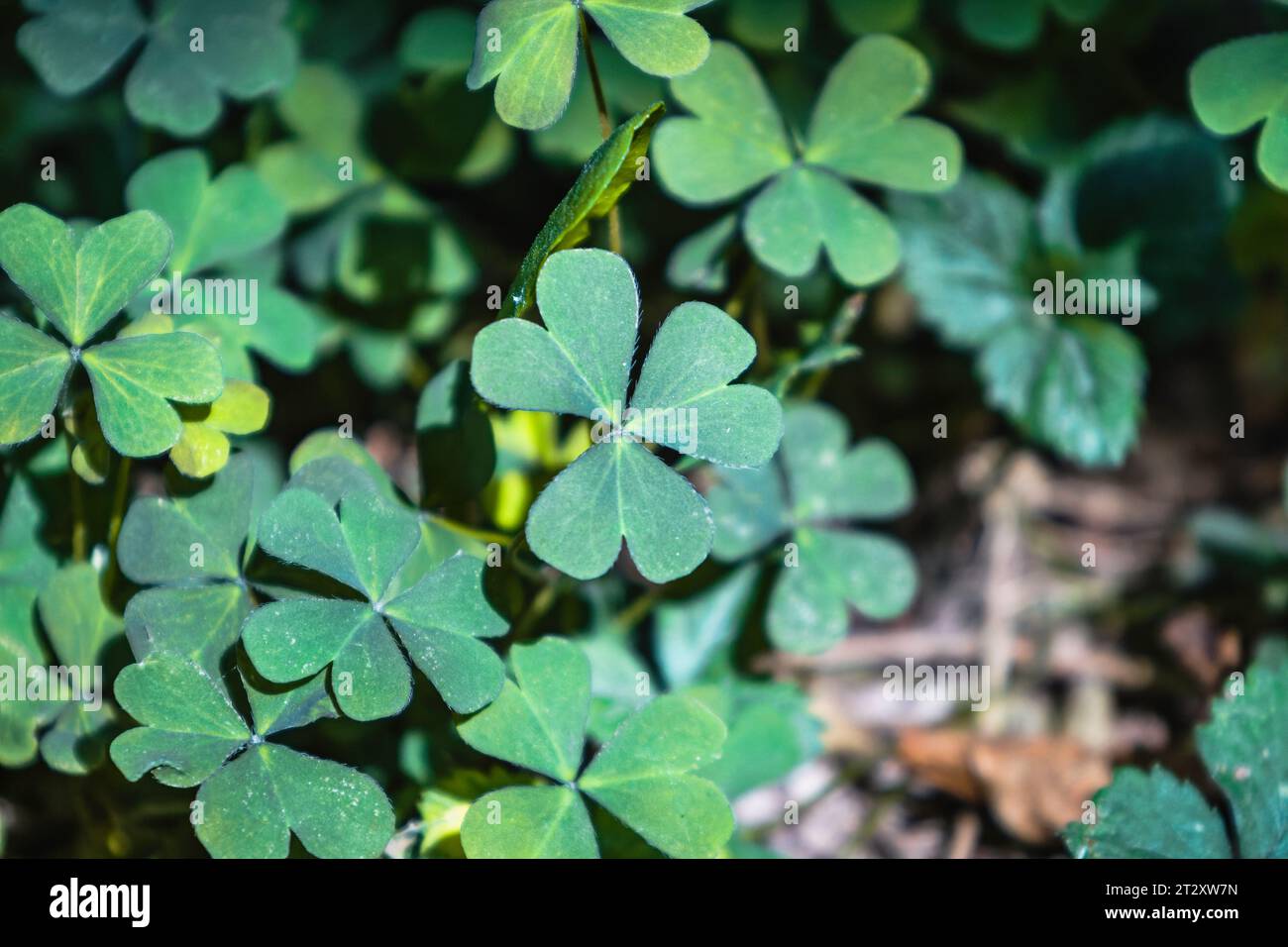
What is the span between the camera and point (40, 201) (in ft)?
6.79

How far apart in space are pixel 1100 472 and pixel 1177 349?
314 mm

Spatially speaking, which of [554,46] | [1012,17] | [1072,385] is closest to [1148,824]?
[1072,385]

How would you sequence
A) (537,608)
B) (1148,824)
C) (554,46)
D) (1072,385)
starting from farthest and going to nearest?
(1072,385)
(537,608)
(1148,824)
(554,46)

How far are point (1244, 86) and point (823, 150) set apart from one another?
581 mm

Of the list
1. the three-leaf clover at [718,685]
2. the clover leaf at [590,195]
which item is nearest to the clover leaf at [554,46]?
the clover leaf at [590,195]

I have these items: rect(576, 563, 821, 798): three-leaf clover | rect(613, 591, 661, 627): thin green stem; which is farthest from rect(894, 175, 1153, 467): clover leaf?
rect(613, 591, 661, 627): thin green stem

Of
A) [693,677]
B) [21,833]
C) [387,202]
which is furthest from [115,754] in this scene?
[387,202]

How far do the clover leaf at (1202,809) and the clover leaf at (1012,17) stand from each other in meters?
1.20

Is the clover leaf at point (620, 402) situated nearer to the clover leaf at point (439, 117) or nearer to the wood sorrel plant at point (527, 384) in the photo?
the wood sorrel plant at point (527, 384)

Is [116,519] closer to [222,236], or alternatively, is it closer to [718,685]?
[222,236]

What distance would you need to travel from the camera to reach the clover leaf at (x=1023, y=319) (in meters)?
1.93

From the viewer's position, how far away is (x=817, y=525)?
184 centimetres
